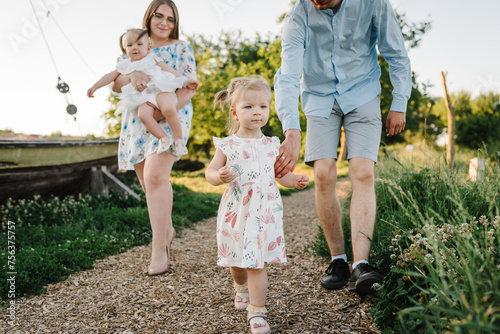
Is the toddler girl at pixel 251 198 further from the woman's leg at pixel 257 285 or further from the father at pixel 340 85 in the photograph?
the father at pixel 340 85

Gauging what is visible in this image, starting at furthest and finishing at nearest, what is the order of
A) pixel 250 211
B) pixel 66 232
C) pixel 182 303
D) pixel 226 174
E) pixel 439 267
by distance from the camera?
1. pixel 66 232
2. pixel 182 303
3. pixel 250 211
4. pixel 226 174
5. pixel 439 267

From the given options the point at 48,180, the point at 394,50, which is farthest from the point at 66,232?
the point at 394,50

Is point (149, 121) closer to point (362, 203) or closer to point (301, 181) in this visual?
point (301, 181)

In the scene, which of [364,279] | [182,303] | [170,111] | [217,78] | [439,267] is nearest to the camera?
[439,267]

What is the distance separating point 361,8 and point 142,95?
1.81 m

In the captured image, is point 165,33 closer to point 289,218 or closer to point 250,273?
point 250,273

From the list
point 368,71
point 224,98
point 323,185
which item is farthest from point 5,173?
point 368,71

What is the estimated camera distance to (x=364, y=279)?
91.9 inches

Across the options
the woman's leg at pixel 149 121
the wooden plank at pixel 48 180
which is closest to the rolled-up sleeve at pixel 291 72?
the woman's leg at pixel 149 121

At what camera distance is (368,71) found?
2.94 meters

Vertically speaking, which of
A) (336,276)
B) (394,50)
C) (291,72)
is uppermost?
(394,50)

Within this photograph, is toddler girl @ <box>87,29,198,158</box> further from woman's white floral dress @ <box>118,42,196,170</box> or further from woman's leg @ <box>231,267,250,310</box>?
woman's leg @ <box>231,267,250,310</box>

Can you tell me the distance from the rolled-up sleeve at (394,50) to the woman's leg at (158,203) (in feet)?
6.06

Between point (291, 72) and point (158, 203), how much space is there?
1.49m
